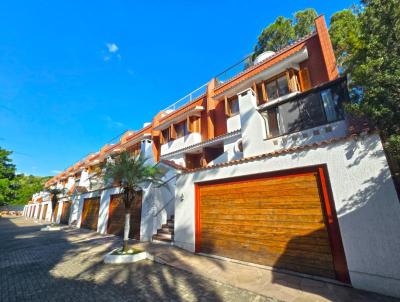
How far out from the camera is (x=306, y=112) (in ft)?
30.9

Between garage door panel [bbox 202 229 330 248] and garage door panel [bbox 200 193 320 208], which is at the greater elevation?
garage door panel [bbox 200 193 320 208]

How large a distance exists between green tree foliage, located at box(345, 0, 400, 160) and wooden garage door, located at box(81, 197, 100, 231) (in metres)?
20.4

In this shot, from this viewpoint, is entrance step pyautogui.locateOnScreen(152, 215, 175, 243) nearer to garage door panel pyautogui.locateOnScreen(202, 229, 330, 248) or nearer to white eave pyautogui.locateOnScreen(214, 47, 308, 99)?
garage door panel pyautogui.locateOnScreen(202, 229, 330, 248)

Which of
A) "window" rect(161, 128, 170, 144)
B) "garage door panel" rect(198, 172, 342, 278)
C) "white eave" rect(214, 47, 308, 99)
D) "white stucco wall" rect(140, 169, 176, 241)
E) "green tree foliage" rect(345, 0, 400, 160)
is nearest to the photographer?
"green tree foliage" rect(345, 0, 400, 160)

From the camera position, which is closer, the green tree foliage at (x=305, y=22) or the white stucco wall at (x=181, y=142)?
the white stucco wall at (x=181, y=142)

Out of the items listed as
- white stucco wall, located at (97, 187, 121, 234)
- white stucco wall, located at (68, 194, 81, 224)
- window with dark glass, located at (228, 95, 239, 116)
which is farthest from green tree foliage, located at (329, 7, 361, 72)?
white stucco wall, located at (68, 194, 81, 224)

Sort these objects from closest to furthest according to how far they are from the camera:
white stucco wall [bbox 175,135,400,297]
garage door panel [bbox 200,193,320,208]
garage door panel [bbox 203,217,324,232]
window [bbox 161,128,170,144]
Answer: white stucco wall [bbox 175,135,400,297] < garage door panel [bbox 203,217,324,232] < garage door panel [bbox 200,193,320,208] < window [bbox 161,128,170,144]

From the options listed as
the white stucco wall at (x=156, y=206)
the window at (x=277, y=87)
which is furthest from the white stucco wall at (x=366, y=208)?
the window at (x=277, y=87)

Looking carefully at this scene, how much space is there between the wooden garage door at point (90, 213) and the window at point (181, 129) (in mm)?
9884

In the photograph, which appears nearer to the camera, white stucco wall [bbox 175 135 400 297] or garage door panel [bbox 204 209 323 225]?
white stucco wall [bbox 175 135 400 297]

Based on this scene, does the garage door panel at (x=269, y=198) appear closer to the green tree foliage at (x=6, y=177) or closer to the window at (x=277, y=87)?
the window at (x=277, y=87)

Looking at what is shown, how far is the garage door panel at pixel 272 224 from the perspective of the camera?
18.3 feet

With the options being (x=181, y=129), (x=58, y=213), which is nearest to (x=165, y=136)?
(x=181, y=129)

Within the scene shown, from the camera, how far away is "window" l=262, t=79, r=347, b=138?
867cm
